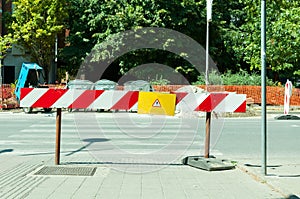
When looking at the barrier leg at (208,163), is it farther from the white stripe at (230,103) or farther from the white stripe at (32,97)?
the white stripe at (32,97)

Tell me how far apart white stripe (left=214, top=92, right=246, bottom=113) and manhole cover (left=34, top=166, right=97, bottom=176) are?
2505 millimetres

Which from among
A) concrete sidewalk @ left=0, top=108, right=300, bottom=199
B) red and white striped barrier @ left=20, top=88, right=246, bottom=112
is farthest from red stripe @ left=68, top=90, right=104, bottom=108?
concrete sidewalk @ left=0, top=108, right=300, bottom=199

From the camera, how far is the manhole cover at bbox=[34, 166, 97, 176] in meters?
7.21

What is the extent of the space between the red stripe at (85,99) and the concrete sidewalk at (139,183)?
1146 millimetres

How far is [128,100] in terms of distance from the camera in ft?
25.2

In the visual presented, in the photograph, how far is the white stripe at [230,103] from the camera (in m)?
7.84

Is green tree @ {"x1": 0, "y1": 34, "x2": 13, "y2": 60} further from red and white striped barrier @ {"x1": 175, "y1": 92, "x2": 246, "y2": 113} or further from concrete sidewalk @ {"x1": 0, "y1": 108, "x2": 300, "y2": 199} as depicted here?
red and white striped barrier @ {"x1": 175, "y1": 92, "x2": 246, "y2": 113}

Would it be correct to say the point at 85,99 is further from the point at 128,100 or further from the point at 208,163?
the point at 208,163

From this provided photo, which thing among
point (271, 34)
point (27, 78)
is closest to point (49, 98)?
point (27, 78)

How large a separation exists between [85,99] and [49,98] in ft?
2.05

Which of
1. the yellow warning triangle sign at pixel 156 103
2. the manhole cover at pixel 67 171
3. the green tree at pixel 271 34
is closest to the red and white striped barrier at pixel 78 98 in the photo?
the yellow warning triangle sign at pixel 156 103

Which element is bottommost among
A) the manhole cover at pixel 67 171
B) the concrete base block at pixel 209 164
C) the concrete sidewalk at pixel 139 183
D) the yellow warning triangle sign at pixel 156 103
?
the concrete sidewalk at pixel 139 183

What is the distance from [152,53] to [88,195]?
25.4 metres

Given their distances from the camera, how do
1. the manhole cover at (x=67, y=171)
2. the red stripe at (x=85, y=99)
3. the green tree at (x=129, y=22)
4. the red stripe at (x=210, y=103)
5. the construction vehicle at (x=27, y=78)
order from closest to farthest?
the manhole cover at (x=67, y=171)
the red stripe at (x=85, y=99)
the red stripe at (x=210, y=103)
the construction vehicle at (x=27, y=78)
the green tree at (x=129, y=22)
